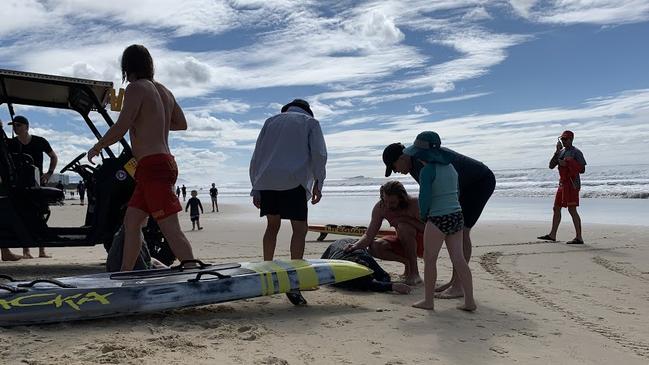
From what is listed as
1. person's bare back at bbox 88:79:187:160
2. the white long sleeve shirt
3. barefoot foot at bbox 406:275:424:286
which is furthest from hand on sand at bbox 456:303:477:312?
person's bare back at bbox 88:79:187:160

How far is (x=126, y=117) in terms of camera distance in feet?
13.6

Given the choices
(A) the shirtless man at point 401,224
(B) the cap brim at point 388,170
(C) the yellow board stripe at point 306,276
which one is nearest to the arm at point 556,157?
(A) the shirtless man at point 401,224

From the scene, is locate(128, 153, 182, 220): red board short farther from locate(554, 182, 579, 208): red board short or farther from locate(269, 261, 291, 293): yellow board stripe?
locate(554, 182, 579, 208): red board short

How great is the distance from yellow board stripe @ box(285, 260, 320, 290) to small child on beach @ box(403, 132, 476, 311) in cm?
77

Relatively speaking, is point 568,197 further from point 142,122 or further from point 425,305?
point 142,122

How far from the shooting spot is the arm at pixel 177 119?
471 centimetres

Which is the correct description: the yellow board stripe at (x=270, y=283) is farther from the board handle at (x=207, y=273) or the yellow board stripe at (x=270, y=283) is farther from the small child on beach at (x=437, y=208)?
the small child on beach at (x=437, y=208)

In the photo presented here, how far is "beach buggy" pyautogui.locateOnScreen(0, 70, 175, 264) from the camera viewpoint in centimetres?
589

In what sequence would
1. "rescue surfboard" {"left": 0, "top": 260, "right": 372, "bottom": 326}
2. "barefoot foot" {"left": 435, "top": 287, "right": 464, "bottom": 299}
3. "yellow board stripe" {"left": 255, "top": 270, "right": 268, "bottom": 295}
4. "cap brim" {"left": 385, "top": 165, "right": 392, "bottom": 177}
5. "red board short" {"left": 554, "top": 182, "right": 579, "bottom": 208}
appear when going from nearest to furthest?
"rescue surfboard" {"left": 0, "top": 260, "right": 372, "bottom": 326} → "yellow board stripe" {"left": 255, "top": 270, "right": 268, "bottom": 295} → "cap brim" {"left": 385, "top": 165, "right": 392, "bottom": 177} → "barefoot foot" {"left": 435, "top": 287, "right": 464, "bottom": 299} → "red board short" {"left": 554, "top": 182, "right": 579, "bottom": 208}

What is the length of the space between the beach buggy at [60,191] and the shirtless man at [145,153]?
1.94 metres

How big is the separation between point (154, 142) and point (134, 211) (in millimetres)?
525

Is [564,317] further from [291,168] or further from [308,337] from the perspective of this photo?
[291,168]

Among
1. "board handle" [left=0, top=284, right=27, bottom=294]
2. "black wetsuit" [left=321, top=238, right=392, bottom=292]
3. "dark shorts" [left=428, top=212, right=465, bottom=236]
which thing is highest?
"dark shorts" [left=428, top=212, right=465, bottom=236]

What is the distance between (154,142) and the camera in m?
4.23
